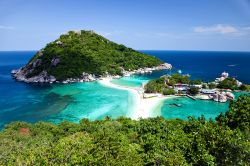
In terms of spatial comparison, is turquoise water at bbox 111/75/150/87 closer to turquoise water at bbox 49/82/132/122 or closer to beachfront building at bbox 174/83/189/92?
turquoise water at bbox 49/82/132/122

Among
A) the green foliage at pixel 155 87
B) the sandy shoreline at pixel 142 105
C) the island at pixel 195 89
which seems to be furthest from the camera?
the green foliage at pixel 155 87

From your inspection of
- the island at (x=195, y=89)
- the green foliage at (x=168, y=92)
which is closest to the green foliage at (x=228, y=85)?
the island at (x=195, y=89)

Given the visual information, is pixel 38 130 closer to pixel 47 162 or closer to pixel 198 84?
pixel 47 162

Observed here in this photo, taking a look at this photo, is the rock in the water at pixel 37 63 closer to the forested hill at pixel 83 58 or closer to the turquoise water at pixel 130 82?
the forested hill at pixel 83 58

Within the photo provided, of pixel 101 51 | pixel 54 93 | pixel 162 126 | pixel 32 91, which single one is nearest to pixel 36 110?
pixel 54 93

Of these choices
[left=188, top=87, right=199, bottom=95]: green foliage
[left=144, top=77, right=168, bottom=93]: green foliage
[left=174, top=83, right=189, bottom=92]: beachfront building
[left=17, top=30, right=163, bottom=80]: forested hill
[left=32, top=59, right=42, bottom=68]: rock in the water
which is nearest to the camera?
[left=188, top=87, right=199, bottom=95]: green foliage

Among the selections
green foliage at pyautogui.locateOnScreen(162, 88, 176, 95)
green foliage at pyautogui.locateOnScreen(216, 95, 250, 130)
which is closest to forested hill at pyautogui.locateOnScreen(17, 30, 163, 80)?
green foliage at pyautogui.locateOnScreen(162, 88, 176, 95)

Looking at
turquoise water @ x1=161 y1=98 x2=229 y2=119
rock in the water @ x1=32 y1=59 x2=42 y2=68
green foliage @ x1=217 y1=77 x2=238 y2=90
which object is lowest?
turquoise water @ x1=161 y1=98 x2=229 y2=119
